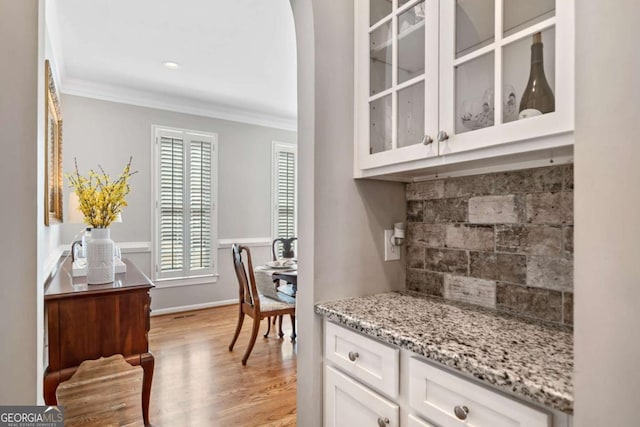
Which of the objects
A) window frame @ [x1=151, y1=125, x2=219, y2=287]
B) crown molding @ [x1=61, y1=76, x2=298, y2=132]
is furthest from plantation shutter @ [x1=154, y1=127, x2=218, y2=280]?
crown molding @ [x1=61, y1=76, x2=298, y2=132]

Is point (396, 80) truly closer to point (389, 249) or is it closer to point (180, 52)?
point (389, 249)

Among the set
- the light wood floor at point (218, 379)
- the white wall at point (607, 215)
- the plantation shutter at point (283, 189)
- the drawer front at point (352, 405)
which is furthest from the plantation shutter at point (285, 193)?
the white wall at point (607, 215)

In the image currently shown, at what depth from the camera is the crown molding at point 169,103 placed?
12.7 feet

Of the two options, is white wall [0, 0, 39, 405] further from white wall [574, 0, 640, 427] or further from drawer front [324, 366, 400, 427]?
white wall [574, 0, 640, 427]

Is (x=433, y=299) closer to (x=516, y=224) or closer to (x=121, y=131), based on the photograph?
(x=516, y=224)

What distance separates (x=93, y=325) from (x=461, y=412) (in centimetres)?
189

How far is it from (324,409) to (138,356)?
1279 mm

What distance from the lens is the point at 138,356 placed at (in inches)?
79.9

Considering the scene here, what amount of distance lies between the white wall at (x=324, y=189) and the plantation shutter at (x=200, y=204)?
3507 mm

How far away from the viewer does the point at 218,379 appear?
8.72 ft

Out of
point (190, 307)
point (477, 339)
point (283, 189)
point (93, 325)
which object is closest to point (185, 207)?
point (190, 307)

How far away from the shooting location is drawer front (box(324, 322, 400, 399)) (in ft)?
3.47

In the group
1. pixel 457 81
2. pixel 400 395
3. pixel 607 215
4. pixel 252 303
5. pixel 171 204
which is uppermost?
pixel 457 81

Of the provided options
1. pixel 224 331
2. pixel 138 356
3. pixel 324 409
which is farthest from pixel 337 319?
pixel 224 331
